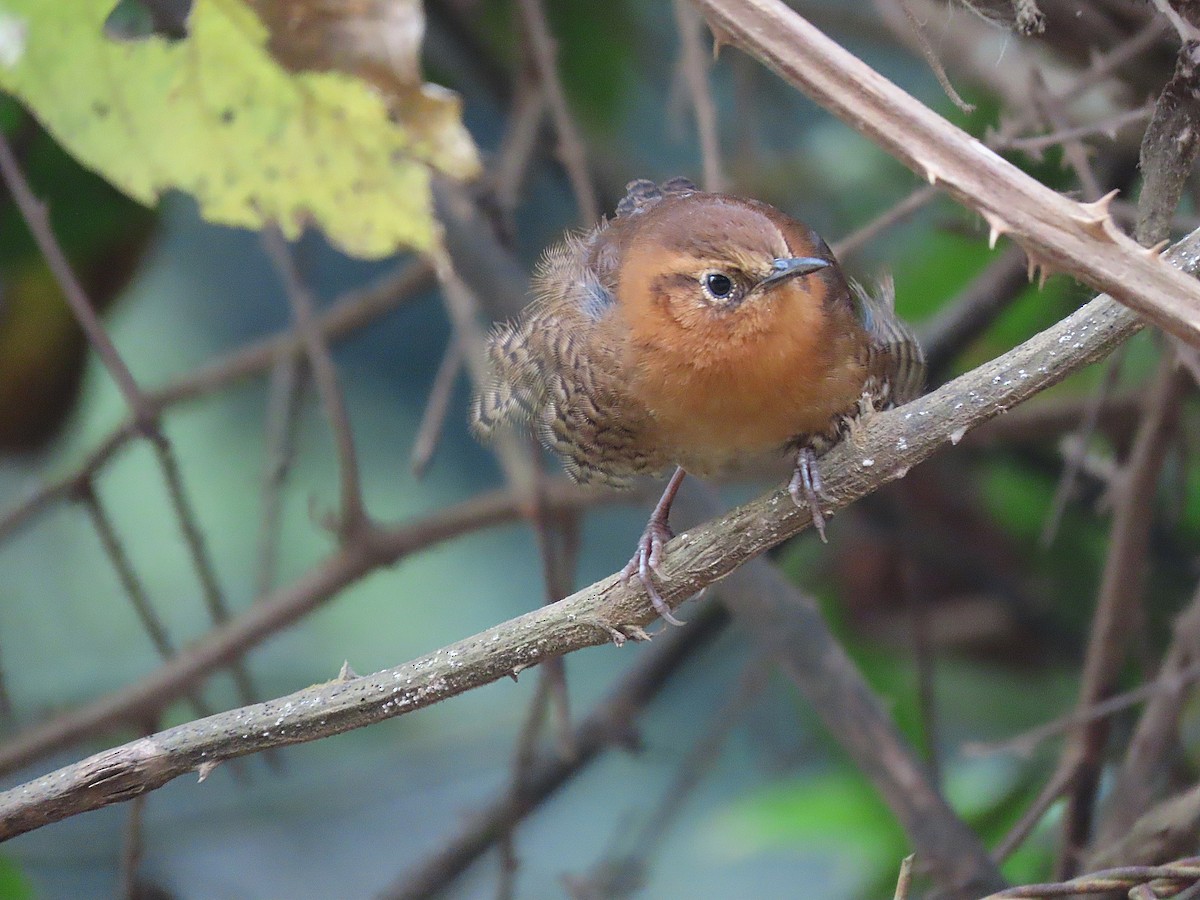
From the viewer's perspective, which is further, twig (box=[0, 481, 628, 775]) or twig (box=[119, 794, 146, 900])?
twig (box=[0, 481, 628, 775])

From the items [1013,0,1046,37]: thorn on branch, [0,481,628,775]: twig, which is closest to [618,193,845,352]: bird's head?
[1013,0,1046,37]: thorn on branch

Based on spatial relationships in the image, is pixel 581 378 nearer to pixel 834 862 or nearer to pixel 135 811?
pixel 135 811

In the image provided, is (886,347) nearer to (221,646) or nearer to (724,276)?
(724,276)

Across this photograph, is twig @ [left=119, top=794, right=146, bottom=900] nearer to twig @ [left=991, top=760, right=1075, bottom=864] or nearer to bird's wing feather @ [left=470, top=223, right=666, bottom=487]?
bird's wing feather @ [left=470, top=223, right=666, bottom=487]

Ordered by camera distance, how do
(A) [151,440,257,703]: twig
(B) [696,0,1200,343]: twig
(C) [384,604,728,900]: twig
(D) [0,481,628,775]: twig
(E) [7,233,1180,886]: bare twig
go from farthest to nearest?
(C) [384,604,728,900]: twig, (D) [0,481,628,775]: twig, (A) [151,440,257,703]: twig, (E) [7,233,1180,886]: bare twig, (B) [696,0,1200,343]: twig

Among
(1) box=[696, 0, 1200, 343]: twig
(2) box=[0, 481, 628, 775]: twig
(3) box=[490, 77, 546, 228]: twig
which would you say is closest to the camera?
(1) box=[696, 0, 1200, 343]: twig

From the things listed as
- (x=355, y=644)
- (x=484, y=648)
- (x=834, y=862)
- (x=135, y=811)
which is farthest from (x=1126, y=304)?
(x=355, y=644)

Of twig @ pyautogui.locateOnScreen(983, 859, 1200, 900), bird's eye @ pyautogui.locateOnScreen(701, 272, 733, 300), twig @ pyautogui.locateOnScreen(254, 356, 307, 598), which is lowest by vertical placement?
twig @ pyautogui.locateOnScreen(983, 859, 1200, 900)

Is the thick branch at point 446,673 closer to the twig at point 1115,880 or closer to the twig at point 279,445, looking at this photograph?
the twig at point 1115,880
